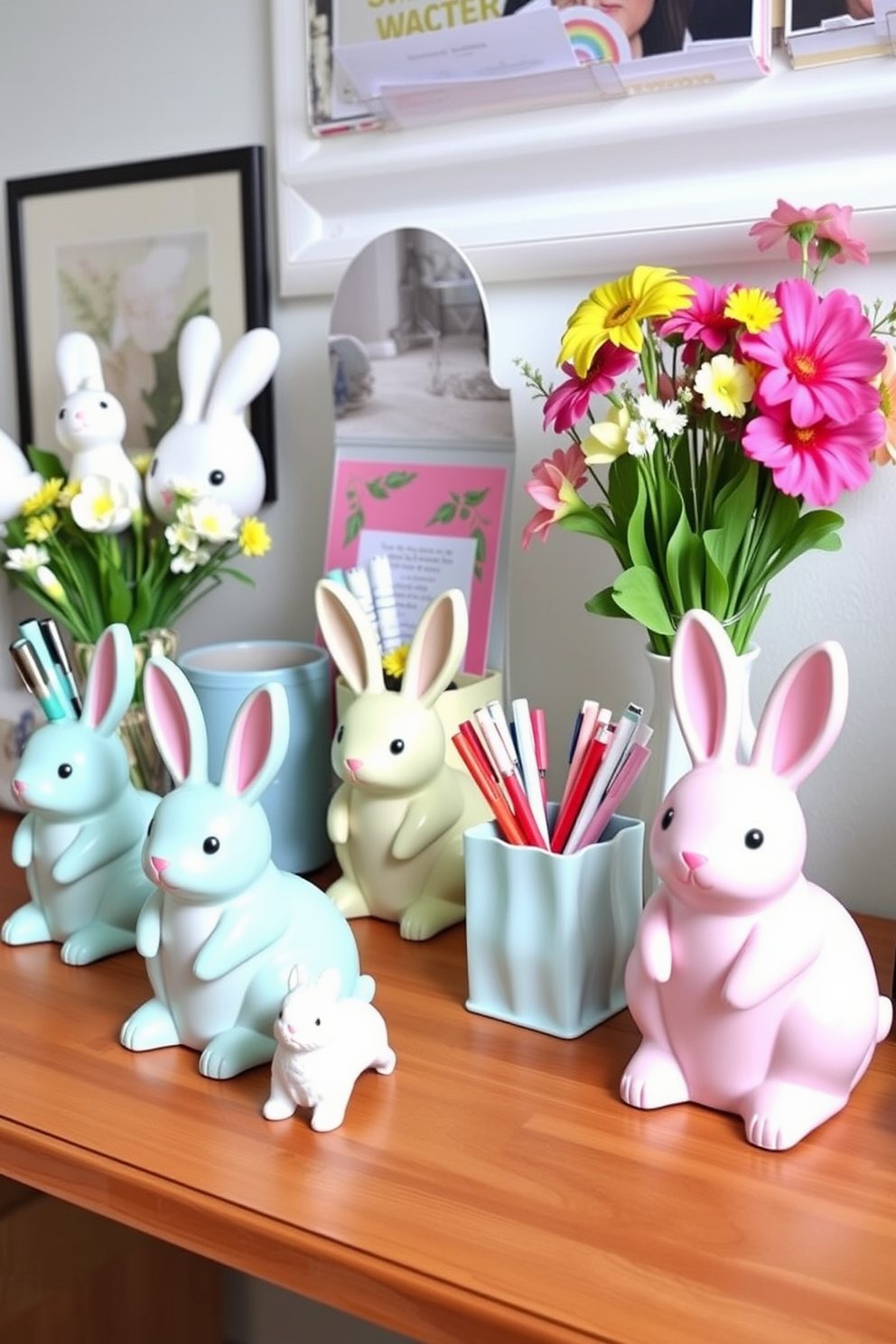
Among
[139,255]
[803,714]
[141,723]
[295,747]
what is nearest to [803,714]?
[803,714]

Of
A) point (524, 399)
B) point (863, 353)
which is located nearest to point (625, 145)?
point (524, 399)

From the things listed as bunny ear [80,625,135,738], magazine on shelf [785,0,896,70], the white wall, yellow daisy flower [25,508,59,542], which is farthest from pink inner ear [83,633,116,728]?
magazine on shelf [785,0,896,70]

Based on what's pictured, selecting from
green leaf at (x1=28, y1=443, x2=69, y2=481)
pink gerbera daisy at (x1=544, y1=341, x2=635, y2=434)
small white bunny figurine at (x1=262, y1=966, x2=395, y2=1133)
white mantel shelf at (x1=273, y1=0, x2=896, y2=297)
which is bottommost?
small white bunny figurine at (x1=262, y1=966, x2=395, y2=1133)

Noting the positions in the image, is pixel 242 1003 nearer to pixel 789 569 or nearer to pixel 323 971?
pixel 323 971

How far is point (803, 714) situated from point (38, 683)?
50cm

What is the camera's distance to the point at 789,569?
0.95 m

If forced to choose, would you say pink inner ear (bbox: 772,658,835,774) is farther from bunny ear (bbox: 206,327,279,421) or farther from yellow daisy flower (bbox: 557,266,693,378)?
bunny ear (bbox: 206,327,279,421)

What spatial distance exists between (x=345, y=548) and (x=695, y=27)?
45cm

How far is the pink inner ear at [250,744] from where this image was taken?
76 centimetres

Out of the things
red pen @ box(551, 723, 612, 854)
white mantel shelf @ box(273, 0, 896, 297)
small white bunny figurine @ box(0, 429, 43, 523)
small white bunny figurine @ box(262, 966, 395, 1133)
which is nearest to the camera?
small white bunny figurine @ box(262, 966, 395, 1133)

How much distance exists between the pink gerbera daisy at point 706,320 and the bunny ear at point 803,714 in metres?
0.23

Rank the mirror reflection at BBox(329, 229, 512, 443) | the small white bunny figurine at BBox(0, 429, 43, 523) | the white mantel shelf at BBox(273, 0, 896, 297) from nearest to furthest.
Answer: the white mantel shelf at BBox(273, 0, 896, 297) < the mirror reflection at BBox(329, 229, 512, 443) < the small white bunny figurine at BBox(0, 429, 43, 523)

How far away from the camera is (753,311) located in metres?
0.75

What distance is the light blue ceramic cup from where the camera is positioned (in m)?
0.97
